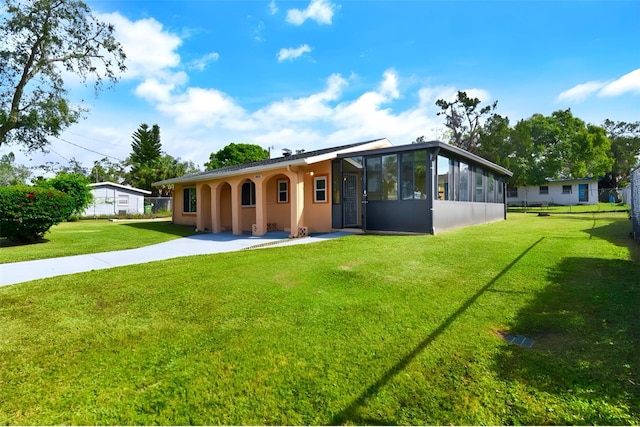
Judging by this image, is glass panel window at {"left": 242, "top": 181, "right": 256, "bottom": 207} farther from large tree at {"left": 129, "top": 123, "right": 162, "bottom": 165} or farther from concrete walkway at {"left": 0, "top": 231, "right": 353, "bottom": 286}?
large tree at {"left": 129, "top": 123, "right": 162, "bottom": 165}

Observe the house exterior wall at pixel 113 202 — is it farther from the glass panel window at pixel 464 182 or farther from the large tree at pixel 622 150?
the large tree at pixel 622 150

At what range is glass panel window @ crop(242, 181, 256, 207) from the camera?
15039 mm

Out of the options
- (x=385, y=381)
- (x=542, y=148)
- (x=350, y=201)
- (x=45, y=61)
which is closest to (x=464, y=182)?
(x=350, y=201)

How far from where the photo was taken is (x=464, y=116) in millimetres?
34000

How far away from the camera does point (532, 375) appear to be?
2.66 m

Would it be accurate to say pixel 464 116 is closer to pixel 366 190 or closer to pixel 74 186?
pixel 366 190

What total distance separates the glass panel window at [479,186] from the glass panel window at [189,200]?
47.9ft

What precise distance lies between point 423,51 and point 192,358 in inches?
434

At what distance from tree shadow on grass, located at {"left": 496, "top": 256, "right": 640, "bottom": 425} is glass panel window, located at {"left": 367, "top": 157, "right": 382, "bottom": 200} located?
22.3 feet

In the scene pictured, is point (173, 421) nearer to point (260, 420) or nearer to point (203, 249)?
point (260, 420)

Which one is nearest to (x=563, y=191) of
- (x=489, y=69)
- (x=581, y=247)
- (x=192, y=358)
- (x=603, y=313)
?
(x=489, y=69)

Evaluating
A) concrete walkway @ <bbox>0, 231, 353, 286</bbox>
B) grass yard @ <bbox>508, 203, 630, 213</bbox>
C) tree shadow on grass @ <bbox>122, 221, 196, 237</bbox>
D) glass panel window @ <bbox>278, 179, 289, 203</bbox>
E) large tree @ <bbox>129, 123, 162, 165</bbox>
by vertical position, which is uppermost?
large tree @ <bbox>129, 123, 162, 165</bbox>

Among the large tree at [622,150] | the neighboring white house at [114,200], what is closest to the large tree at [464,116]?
the large tree at [622,150]

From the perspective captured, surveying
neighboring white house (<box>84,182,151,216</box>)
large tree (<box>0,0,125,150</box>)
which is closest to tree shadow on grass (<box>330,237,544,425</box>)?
large tree (<box>0,0,125,150</box>)
